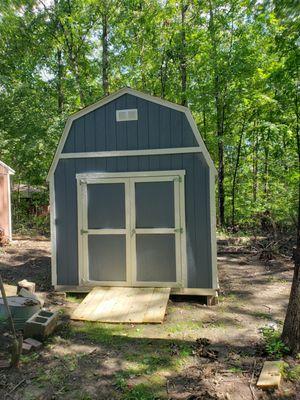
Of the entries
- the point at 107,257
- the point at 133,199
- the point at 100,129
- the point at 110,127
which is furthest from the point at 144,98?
the point at 107,257

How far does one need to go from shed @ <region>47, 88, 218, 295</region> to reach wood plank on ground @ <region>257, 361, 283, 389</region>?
2.32 metres

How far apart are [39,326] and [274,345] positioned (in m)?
2.68

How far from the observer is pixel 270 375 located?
10.7ft

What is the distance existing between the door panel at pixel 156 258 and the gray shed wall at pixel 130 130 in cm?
154

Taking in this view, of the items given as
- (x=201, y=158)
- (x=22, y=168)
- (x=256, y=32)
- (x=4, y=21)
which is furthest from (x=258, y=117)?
(x=4, y=21)

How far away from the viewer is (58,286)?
627 cm

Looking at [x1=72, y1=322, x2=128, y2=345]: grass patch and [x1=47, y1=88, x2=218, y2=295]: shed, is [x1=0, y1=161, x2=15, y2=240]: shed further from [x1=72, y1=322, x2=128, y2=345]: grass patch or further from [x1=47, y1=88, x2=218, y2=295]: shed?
[x1=72, y1=322, x2=128, y2=345]: grass patch

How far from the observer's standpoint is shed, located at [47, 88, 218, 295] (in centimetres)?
582

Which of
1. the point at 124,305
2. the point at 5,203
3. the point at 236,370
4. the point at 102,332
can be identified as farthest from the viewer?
the point at 5,203

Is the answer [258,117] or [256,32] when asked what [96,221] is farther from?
[256,32]

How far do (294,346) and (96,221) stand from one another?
363 cm

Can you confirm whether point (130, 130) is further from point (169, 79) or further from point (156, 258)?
point (169, 79)

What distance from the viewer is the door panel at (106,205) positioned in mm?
→ 6102

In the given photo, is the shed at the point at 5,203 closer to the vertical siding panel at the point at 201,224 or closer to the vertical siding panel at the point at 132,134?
the vertical siding panel at the point at 132,134
